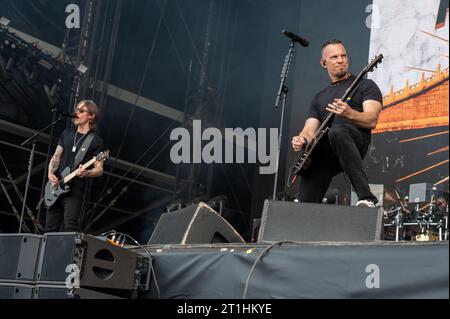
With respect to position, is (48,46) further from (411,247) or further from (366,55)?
(411,247)

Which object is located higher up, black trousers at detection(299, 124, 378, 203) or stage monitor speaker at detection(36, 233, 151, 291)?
black trousers at detection(299, 124, 378, 203)

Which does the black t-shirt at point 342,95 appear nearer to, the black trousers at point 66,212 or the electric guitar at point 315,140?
the electric guitar at point 315,140

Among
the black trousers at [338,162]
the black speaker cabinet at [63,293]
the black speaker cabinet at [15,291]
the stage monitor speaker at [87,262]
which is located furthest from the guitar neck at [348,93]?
the black speaker cabinet at [15,291]

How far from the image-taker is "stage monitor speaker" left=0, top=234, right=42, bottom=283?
8.82 ft

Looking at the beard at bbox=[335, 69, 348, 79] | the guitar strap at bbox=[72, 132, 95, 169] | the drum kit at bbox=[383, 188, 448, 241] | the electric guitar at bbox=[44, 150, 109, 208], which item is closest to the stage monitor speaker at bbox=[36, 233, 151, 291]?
the beard at bbox=[335, 69, 348, 79]

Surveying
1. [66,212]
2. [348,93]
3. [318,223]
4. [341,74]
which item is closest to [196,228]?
[318,223]

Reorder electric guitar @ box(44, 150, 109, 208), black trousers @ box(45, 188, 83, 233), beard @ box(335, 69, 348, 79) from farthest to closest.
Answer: electric guitar @ box(44, 150, 109, 208) → black trousers @ box(45, 188, 83, 233) → beard @ box(335, 69, 348, 79)

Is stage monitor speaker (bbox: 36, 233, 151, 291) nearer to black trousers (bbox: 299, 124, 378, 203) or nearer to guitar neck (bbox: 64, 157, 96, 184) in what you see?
black trousers (bbox: 299, 124, 378, 203)

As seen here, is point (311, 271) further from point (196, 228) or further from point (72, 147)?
point (72, 147)

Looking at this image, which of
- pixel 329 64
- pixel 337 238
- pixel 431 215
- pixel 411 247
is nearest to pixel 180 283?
pixel 337 238

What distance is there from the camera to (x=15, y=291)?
8.77ft

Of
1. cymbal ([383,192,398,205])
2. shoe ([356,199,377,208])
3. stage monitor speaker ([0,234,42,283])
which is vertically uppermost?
cymbal ([383,192,398,205])

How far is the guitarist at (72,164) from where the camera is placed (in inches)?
183

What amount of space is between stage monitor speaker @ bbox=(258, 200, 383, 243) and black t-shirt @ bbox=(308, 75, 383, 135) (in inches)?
35.0
